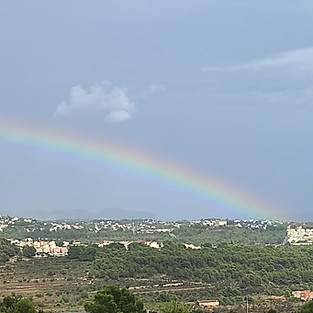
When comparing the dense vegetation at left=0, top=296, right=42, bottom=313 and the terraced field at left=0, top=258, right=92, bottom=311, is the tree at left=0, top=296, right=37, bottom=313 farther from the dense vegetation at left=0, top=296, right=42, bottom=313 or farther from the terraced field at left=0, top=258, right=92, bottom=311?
the terraced field at left=0, top=258, right=92, bottom=311

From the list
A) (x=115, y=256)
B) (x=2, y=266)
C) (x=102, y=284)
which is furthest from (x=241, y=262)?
(x=2, y=266)

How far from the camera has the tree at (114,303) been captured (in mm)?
20938

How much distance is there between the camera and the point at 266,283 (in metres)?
41.3

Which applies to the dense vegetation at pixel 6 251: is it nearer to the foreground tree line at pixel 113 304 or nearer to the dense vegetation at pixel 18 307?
the foreground tree line at pixel 113 304

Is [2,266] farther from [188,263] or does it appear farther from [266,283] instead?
[266,283]

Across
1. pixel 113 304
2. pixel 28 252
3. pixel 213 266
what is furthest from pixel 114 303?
pixel 28 252

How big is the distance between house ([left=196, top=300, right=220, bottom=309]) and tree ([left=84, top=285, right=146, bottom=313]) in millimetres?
12283

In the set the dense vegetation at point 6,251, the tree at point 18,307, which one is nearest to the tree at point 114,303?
the tree at point 18,307

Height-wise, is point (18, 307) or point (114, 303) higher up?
point (18, 307)

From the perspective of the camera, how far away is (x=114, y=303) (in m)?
21.1

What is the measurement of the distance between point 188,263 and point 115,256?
15.6 ft

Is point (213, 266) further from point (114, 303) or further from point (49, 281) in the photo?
point (114, 303)

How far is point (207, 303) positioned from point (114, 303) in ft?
46.2

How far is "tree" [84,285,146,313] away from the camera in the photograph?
68.7 feet
